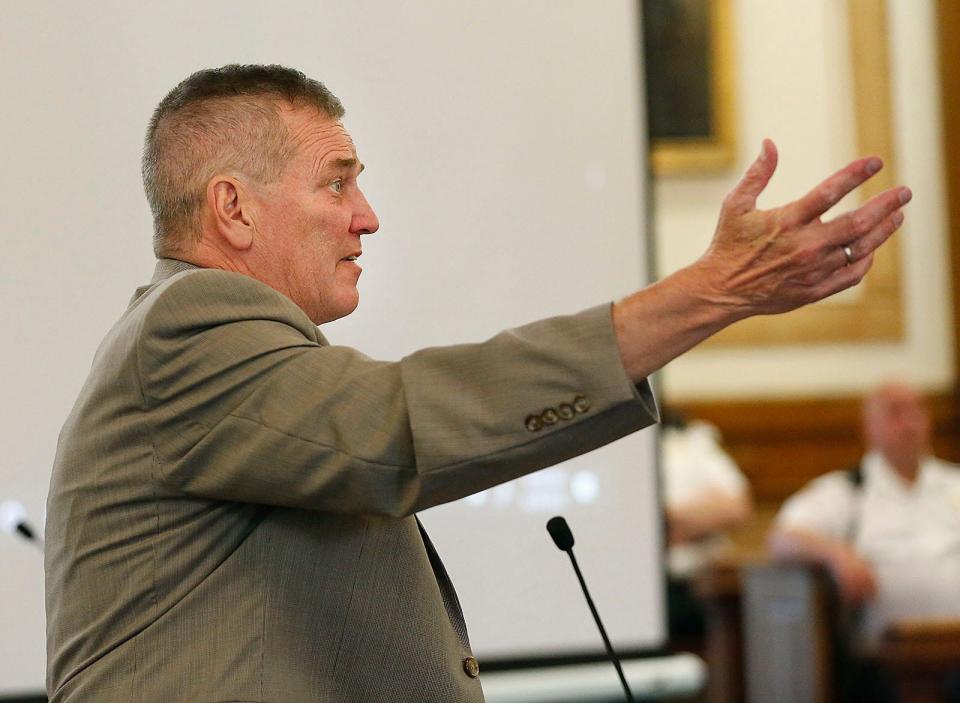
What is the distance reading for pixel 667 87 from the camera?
6.83 meters

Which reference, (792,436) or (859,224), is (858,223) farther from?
(792,436)

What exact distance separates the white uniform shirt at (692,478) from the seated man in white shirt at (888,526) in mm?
583

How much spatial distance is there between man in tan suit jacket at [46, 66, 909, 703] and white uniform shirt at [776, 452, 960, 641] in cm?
369

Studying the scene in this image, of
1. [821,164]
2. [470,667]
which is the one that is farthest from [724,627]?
[470,667]

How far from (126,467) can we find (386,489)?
281 mm

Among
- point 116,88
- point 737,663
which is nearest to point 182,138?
point 116,88

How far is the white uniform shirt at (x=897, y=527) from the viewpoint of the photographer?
16.0 feet

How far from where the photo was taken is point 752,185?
121cm

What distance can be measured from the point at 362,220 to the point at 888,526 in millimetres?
3948

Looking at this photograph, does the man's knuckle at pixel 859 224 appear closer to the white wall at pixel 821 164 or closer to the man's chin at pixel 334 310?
the man's chin at pixel 334 310

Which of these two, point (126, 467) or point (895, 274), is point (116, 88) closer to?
point (126, 467)

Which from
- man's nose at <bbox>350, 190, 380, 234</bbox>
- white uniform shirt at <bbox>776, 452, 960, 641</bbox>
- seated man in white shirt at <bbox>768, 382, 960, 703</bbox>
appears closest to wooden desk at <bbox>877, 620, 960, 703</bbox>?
seated man in white shirt at <bbox>768, 382, 960, 703</bbox>

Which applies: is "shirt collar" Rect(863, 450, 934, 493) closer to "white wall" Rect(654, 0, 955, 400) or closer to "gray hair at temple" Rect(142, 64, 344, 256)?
"white wall" Rect(654, 0, 955, 400)

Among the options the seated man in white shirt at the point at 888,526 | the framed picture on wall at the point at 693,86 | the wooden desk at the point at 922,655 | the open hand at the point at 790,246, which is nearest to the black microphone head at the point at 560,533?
the open hand at the point at 790,246
